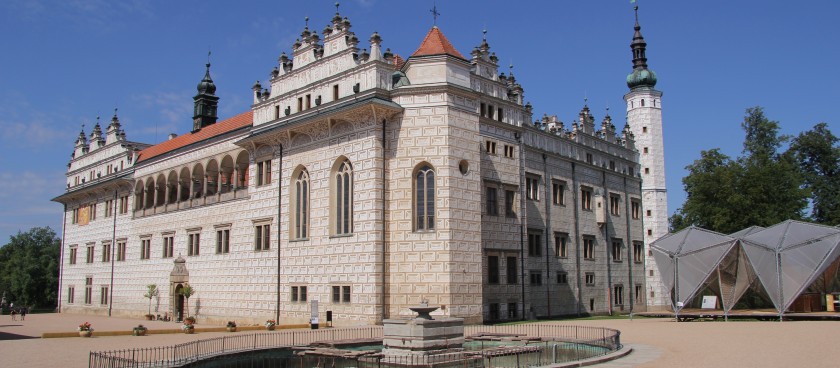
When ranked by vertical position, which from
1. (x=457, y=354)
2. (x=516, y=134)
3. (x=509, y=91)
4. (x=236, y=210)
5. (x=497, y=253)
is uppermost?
(x=509, y=91)

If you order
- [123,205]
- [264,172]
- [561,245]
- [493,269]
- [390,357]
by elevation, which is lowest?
[390,357]

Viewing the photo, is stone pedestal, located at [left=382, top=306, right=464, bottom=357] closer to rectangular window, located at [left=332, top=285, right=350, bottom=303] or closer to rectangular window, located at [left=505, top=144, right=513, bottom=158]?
rectangular window, located at [left=332, top=285, right=350, bottom=303]

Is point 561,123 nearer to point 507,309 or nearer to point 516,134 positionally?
point 516,134

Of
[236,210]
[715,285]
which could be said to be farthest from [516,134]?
[236,210]

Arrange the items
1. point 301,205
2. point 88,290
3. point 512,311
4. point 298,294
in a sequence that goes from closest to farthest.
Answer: point 298,294 → point 512,311 → point 301,205 → point 88,290

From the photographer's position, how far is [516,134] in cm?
4028

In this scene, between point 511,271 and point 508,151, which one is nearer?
point 511,271

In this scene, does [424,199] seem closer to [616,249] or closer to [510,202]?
[510,202]

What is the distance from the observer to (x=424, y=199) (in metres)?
34.2

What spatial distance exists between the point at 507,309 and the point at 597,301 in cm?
1261

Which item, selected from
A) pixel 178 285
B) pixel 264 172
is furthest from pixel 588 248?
pixel 178 285

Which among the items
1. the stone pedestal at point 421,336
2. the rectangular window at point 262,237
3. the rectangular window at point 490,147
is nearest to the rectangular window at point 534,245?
the rectangular window at point 490,147

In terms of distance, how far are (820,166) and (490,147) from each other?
3979 cm

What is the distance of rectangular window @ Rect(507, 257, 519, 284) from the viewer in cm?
3825
